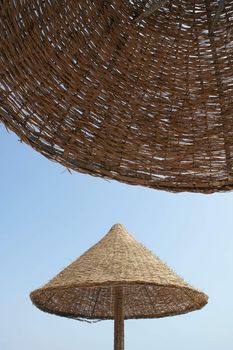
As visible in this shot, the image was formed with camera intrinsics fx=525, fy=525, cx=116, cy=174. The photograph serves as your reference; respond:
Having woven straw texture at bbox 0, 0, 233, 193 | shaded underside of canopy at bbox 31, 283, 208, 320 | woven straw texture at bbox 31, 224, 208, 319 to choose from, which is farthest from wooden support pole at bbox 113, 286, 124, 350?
woven straw texture at bbox 0, 0, 233, 193

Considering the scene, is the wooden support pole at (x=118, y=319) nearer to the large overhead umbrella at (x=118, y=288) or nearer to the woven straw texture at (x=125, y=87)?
the large overhead umbrella at (x=118, y=288)

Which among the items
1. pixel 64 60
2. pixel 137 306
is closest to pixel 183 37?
pixel 64 60

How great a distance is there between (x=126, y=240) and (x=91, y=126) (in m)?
3.50

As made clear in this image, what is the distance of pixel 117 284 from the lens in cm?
368

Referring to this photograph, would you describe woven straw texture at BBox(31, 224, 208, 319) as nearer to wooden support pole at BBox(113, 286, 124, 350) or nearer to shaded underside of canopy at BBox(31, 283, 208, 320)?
shaded underside of canopy at BBox(31, 283, 208, 320)

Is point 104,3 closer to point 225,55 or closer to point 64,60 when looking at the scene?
point 64,60

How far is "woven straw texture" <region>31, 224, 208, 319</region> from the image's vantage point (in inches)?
148

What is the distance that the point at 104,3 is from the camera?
102 cm

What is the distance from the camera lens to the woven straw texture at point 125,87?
2.93 ft

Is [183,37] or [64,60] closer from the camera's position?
[64,60]

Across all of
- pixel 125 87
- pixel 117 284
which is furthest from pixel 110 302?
pixel 125 87

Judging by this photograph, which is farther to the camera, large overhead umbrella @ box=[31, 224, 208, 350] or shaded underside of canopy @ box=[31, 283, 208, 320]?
shaded underside of canopy @ box=[31, 283, 208, 320]

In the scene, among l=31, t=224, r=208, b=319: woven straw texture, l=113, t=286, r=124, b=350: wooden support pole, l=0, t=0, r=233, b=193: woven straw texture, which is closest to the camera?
l=0, t=0, r=233, b=193: woven straw texture

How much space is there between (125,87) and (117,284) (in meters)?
2.81
